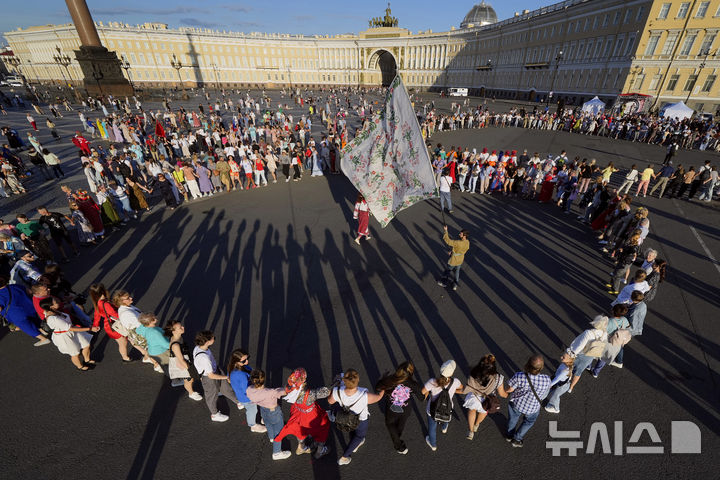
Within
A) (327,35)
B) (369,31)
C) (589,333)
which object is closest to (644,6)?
(589,333)

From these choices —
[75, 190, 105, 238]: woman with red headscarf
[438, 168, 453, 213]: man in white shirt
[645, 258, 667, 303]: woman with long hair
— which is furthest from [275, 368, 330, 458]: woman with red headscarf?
[75, 190, 105, 238]: woman with red headscarf

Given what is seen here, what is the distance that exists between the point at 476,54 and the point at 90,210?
91885 millimetres

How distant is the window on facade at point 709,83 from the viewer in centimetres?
3509

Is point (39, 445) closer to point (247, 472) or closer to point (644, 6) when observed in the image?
point (247, 472)

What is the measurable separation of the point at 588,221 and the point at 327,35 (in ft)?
349

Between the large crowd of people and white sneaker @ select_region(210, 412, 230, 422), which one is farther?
the large crowd of people

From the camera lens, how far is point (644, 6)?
37.0 m

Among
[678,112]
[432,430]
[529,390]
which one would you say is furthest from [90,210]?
[678,112]

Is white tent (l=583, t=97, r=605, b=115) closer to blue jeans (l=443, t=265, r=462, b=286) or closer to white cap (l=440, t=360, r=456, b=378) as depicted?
blue jeans (l=443, t=265, r=462, b=286)

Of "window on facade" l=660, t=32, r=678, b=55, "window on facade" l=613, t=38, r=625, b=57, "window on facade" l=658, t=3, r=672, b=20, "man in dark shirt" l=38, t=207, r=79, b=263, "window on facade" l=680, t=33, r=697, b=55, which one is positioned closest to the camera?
"man in dark shirt" l=38, t=207, r=79, b=263

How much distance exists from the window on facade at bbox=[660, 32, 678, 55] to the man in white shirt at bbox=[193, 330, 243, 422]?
56.4 metres

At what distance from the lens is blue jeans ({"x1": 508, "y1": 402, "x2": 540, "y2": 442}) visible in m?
3.90

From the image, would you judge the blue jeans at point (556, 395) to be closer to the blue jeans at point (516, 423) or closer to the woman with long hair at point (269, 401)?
the blue jeans at point (516, 423)

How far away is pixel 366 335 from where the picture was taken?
20.3ft
